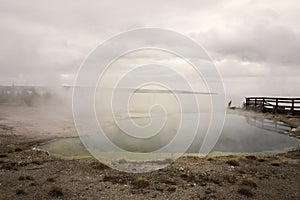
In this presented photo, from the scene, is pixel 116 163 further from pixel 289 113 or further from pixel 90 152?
pixel 289 113

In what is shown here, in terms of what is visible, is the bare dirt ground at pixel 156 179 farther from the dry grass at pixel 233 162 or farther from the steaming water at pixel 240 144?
the steaming water at pixel 240 144

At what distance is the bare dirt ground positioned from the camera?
9914 mm

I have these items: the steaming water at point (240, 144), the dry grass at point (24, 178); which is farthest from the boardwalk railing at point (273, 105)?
the dry grass at point (24, 178)

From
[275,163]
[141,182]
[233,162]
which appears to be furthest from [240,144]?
[141,182]

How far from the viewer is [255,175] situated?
12188 mm

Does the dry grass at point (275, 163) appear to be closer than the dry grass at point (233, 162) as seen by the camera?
Yes

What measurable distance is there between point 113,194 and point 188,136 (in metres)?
16.4

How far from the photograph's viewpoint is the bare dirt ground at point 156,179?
9.91 meters

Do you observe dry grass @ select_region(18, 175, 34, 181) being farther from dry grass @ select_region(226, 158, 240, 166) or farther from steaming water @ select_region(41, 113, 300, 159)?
dry grass @ select_region(226, 158, 240, 166)

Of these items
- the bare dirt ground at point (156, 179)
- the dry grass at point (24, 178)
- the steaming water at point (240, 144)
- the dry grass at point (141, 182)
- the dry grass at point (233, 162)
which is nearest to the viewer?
the bare dirt ground at point (156, 179)

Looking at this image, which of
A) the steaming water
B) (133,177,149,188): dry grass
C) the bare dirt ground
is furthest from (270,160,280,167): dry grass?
(133,177,149,188): dry grass

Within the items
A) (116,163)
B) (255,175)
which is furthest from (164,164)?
(255,175)

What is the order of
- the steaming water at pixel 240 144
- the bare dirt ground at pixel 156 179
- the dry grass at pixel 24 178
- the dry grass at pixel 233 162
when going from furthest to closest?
the steaming water at pixel 240 144 < the dry grass at pixel 233 162 < the dry grass at pixel 24 178 < the bare dirt ground at pixel 156 179

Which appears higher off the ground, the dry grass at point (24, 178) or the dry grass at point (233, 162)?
the dry grass at point (233, 162)
